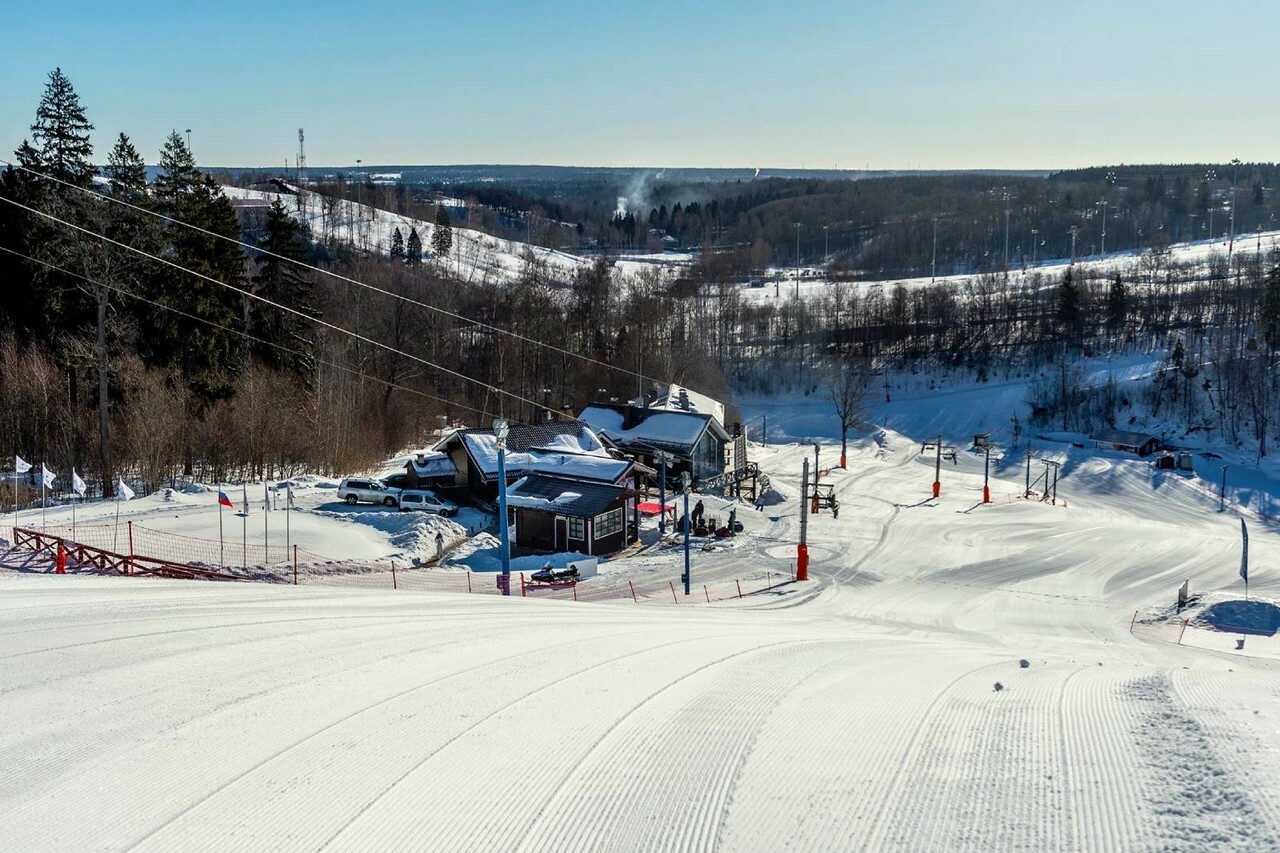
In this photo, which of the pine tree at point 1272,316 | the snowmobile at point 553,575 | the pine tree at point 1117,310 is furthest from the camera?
the pine tree at point 1117,310

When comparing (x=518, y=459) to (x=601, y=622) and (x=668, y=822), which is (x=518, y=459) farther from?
(x=668, y=822)

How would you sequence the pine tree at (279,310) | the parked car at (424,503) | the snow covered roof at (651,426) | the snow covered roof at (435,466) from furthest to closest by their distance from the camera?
the snow covered roof at (651,426) → the pine tree at (279,310) → the snow covered roof at (435,466) → the parked car at (424,503)

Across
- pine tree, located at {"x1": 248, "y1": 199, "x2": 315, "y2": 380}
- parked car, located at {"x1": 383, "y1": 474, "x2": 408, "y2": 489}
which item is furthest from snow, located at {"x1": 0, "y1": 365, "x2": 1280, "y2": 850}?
pine tree, located at {"x1": 248, "y1": 199, "x2": 315, "y2": 380}

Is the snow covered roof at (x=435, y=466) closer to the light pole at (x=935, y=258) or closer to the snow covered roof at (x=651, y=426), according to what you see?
the snow covered roof at (x=651, y=426)

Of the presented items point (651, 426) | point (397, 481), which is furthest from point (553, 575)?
point (651, 426)

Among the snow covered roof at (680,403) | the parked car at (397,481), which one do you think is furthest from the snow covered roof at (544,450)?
the snow covered roof at (680,403)

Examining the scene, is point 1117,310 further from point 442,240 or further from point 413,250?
point 442,240
